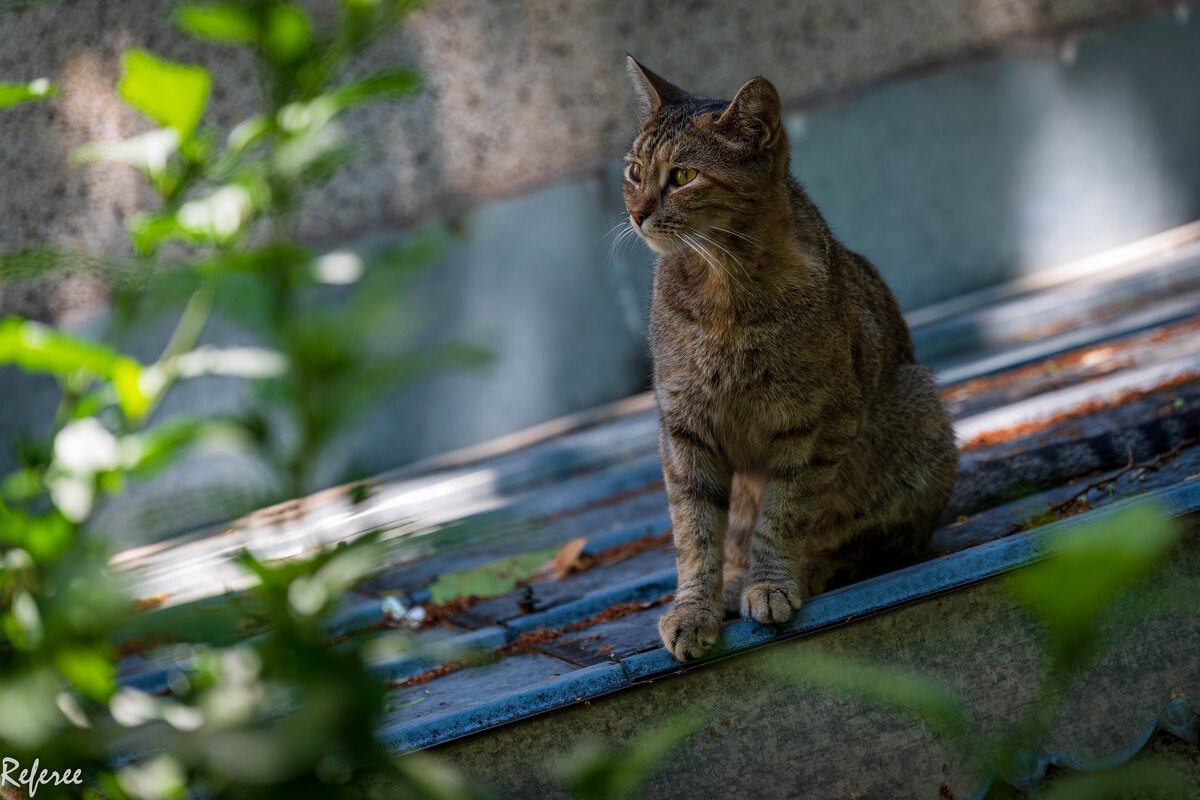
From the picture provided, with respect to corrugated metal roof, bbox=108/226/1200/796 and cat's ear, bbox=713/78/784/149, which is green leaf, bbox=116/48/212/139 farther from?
cat's ear, bbox=713/78/784/149

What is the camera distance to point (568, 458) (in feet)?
13.4

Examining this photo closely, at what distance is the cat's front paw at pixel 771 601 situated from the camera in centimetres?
193

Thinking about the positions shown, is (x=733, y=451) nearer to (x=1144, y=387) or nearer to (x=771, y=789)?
(x=771, y=789)

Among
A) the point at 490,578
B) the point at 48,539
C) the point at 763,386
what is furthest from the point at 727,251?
the point at 48,539

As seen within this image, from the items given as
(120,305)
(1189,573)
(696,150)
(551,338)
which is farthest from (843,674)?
(551,338)

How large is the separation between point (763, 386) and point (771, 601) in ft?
1.55

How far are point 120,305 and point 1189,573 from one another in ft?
5.91

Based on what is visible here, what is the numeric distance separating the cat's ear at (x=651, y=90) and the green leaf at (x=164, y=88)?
206cm

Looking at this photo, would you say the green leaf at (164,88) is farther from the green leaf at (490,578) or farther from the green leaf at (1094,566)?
the green leaf at (490,578)

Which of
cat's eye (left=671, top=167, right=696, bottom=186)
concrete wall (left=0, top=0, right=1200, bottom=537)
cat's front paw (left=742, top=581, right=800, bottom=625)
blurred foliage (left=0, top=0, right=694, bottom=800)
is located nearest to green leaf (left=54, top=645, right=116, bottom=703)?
blurred foliage (left=0, top=0, right=694, bottom=800)

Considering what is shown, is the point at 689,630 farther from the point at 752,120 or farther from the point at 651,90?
the point at 651,90

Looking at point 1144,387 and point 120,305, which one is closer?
point 120,305

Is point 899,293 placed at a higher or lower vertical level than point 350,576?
lower

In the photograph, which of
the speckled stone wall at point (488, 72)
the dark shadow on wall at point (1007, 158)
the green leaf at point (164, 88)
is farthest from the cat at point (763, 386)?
the dark shadow on wall at point (1007, 158)
